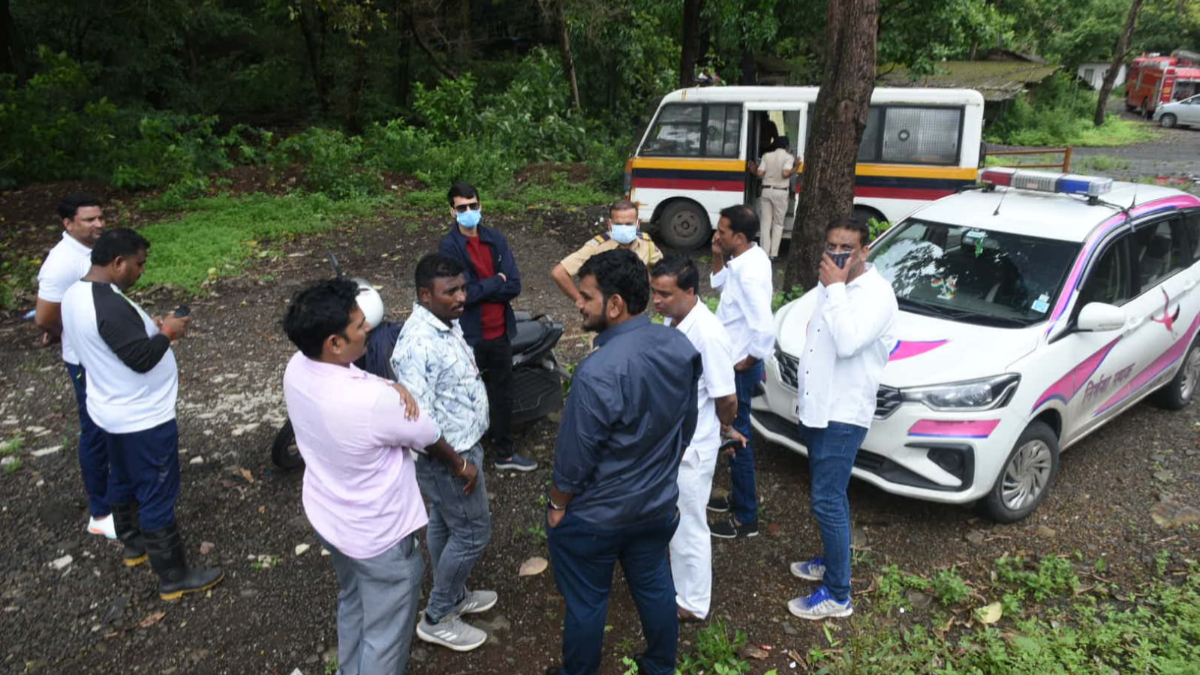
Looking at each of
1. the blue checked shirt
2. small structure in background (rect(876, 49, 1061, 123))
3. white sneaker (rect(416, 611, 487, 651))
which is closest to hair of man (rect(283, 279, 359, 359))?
the blue checked shirt

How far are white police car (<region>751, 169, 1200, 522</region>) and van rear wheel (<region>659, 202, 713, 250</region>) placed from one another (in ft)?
16.7

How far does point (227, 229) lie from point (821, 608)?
355 inches

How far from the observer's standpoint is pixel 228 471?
489 centimetres

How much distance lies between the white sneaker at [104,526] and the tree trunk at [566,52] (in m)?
14.1

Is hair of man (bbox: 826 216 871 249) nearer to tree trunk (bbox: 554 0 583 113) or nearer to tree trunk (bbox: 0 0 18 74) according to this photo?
tree trunk (bbox: 554 0 583 113)

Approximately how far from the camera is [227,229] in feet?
33.3

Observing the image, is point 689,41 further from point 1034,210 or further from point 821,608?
point 821,608

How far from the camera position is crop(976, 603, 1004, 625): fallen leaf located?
3.70 metres

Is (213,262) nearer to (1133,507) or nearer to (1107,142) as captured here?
(1133,507)

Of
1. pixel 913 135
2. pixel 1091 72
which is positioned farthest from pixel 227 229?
pixel 1091 72

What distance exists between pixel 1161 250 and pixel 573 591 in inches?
187

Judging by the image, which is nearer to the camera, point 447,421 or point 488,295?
point 447,421

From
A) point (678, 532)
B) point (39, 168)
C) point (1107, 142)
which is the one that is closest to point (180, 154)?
point (39, 168)

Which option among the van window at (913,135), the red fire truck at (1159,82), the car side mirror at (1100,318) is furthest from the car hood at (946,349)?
the red fire truck at (1159,82)
